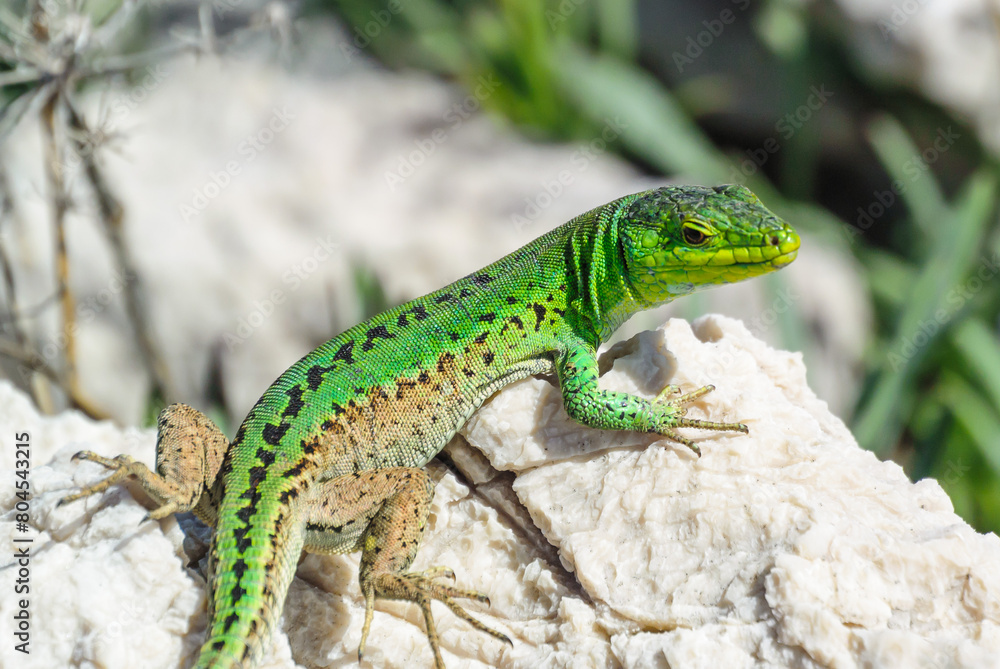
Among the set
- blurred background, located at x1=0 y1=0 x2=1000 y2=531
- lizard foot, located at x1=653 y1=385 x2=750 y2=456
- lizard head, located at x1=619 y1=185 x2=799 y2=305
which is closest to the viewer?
lizard foot, located at x1=653 y1=385 x2=750 y2=456

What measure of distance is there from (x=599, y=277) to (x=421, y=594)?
210cm

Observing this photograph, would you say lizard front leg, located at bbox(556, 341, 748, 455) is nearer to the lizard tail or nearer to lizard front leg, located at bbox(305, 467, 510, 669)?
lizard front leg, located at bbox(305, 467, 510, 669)

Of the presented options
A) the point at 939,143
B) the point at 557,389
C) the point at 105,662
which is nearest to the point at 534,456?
the point at 557,389

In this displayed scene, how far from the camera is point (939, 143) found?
980 centimetres

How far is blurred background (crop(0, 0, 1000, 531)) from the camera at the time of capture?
7887mm

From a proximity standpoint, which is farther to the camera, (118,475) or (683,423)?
(683,423)

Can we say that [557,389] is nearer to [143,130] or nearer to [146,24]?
[143,130]

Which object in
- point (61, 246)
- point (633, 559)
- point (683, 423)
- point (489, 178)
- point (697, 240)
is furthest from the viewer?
point (489, 178)

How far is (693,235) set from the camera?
14.6 feet

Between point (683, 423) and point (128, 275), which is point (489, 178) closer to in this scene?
point (128, 275)

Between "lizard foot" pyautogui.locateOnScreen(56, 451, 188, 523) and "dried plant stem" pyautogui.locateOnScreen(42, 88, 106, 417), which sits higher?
"lizard foot" pyautogui.locateOnScreen(56, 451, 188, 523)

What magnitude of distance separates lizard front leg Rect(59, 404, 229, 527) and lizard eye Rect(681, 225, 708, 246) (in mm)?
2810

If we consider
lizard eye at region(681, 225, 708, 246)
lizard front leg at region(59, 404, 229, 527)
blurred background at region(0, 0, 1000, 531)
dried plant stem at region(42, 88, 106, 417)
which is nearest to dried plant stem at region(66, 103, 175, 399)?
blurred background at region(0, 0, 1000, 531)

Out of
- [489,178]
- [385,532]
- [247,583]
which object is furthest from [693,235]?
[489,178]
